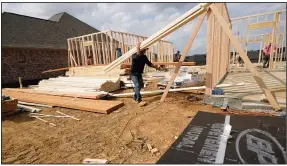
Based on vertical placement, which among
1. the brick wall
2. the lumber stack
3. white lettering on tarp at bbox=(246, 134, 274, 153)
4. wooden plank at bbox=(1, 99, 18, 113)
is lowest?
white lettering on tarp at bbox=(246, 134, 274, 153)

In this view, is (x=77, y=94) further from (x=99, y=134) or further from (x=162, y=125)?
(x=162, y=125)

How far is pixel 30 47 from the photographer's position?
16109 mm

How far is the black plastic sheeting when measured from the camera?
2123 millimetres

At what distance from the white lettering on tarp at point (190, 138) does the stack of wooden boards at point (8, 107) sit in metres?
4.98

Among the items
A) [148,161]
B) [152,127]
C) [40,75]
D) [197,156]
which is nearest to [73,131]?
[152,127]

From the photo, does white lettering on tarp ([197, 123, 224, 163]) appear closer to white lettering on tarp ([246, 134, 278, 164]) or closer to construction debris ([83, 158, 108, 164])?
white lettering on tarp ([246, 134, 278, 164])

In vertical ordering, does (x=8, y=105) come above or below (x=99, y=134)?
above

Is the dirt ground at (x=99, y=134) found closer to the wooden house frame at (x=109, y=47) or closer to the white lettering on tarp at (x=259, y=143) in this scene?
the white lettering on tarp at (x=259, y=143)

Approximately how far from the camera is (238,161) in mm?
2061

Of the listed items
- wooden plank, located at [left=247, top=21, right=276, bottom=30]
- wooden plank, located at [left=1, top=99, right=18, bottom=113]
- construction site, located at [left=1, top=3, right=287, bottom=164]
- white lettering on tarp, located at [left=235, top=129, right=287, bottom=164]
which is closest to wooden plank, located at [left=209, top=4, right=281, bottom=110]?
construction site, located at [left=1, top=3, right=287, bottom=164]

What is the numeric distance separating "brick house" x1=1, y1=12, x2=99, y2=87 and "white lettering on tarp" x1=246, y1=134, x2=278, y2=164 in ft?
59.1

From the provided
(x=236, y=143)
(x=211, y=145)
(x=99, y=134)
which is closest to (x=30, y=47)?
(x=99, y=134)

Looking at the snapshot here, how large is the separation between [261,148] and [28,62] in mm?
18924

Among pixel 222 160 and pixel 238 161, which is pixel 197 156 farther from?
pixel 238 161
